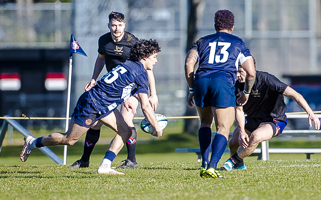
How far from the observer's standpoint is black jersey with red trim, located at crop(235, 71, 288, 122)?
814cm

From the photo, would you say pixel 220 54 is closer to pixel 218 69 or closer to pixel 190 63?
pixel 218 69

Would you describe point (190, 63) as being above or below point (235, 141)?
above

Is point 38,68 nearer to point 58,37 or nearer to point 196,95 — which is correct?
point 58,37

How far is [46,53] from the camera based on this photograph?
30.5 metres

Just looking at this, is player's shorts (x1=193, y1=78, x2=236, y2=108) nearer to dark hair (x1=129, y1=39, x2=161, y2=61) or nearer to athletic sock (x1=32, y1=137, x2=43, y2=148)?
dark hair (x1=129, y1=39, x2=161, y2=61)

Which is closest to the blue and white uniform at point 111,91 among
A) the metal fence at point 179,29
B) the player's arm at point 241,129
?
the player's arm at point 241,129

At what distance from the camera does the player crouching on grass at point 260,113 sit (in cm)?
788

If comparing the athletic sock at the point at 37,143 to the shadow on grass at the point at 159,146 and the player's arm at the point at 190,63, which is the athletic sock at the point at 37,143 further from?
the shadow on grass at the point at 159,146

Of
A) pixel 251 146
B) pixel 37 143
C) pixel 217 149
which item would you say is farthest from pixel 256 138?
pixel 37 143

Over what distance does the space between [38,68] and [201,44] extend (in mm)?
27097

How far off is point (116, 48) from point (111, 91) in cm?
187

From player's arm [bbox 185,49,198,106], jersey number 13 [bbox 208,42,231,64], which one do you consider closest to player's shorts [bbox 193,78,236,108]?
player's arm [bbox 185,49,198,106]

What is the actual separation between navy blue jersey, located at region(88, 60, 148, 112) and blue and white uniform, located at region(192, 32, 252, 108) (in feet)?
2.27

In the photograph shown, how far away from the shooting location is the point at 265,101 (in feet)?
27.3
